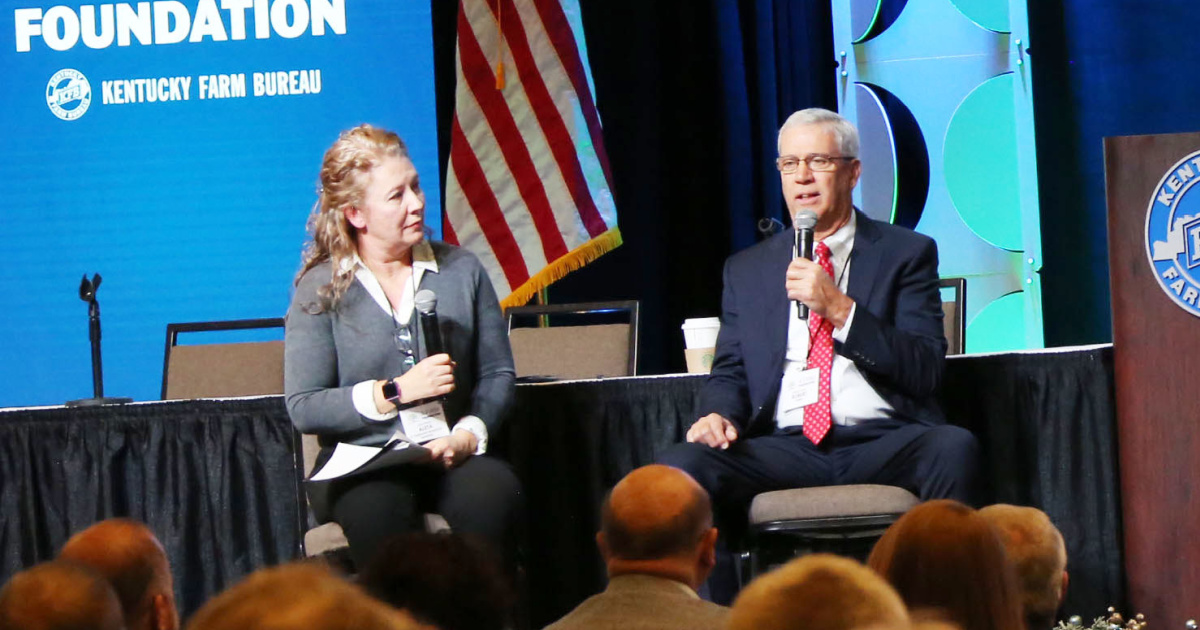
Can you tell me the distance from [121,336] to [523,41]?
2.11 metres

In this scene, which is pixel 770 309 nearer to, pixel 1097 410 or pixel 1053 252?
pixel 1097 410

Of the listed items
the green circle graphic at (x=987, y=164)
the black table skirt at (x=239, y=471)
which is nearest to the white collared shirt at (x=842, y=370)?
the black table skirt at (x=239, y=471)

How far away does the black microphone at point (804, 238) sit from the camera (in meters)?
3.32

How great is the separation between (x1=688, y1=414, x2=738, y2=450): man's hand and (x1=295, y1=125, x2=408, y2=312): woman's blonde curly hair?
0.89 meters

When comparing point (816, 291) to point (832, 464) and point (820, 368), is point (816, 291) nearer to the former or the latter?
point (820, 368)

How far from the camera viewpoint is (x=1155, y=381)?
11.5 ft

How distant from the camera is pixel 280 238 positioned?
6.23 meters

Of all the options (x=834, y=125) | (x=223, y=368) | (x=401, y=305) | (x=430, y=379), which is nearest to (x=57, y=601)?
(x=430, y=379)

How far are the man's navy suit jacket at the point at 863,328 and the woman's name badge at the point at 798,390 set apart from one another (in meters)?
0.03

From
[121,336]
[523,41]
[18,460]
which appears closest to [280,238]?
[121,336]

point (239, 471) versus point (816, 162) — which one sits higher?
point (816, 162)

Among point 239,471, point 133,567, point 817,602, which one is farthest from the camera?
point 239,471

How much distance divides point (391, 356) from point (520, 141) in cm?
297

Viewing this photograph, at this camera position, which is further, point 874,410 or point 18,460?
point 18,460
